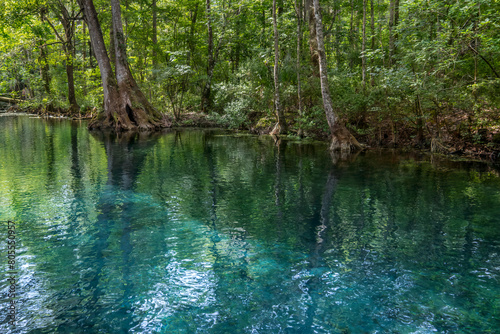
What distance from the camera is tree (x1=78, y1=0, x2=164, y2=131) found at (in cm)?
2261

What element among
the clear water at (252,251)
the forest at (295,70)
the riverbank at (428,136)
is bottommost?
the clear water at (252,251)

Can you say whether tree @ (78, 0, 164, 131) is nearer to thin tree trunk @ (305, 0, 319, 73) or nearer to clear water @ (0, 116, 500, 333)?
thin tree trunk @ (305, 0, 319, 73)

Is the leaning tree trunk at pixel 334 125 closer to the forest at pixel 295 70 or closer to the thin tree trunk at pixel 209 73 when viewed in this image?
the forest at pixel 295 70

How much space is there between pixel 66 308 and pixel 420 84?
1366cm

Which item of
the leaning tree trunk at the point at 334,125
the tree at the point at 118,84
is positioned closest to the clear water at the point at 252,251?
the leaning tree trunk at the point at 334,125

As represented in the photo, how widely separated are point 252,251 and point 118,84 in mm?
21120

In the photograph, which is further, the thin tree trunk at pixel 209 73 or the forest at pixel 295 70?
the thin tree trunk at pixel 209 73

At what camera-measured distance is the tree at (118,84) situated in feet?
74.2

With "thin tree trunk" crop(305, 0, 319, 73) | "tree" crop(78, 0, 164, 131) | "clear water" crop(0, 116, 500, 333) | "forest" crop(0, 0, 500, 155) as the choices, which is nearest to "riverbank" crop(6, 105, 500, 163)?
"forest" crop(0, 0, 500, 155)

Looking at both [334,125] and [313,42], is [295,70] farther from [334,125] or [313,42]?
[334,125]

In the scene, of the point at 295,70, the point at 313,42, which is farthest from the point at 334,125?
the point at 313,42

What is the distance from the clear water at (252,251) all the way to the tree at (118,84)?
41.0 feet

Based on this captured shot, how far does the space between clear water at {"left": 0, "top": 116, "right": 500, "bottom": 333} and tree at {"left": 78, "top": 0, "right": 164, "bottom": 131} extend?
12.5 metres

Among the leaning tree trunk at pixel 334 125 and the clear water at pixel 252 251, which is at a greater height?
the leaning tree trunk at pixel 334 125
